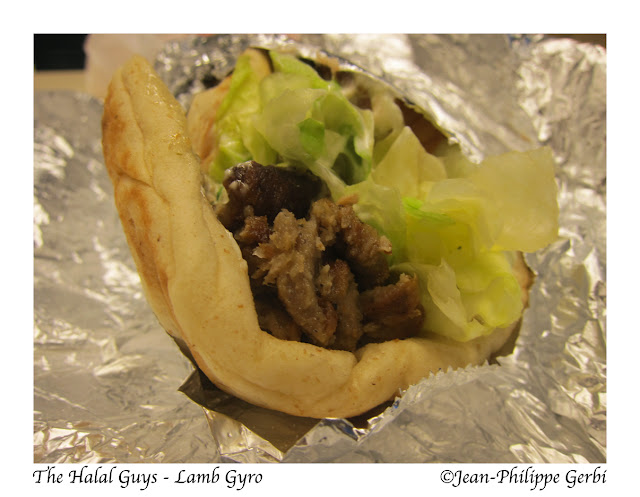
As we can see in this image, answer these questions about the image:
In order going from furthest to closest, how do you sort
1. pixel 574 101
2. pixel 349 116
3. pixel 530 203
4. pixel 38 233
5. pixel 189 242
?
pixel 574 101 < pixel 38 233 < pixel 349 116 < pixel 530 203 < pixel 189 242

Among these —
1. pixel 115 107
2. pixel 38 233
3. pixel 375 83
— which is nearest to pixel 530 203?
pixel 375 83

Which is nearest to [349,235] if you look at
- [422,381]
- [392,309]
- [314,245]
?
[314,245]

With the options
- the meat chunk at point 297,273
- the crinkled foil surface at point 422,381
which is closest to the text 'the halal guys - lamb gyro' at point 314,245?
the meat chunk at point 297,273

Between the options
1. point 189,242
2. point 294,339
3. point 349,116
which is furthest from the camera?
point 349,116

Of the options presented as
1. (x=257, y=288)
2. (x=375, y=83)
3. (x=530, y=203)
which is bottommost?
(x=257, y=288)

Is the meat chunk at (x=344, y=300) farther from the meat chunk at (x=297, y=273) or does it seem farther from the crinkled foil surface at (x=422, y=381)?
the crinkled foil surface at (x=422, y=381)

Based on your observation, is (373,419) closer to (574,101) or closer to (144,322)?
(144,322)

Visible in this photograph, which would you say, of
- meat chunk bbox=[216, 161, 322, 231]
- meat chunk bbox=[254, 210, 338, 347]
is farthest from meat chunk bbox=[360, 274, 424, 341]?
meat chunk bbox=[216, 161, 322, 231]

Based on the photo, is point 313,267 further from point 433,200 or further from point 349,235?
point 433,200
